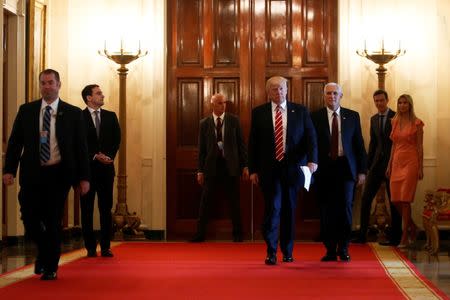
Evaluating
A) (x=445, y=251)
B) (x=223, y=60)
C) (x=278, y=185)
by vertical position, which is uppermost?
(x=223, y=60)

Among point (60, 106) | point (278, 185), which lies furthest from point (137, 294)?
point (278, 185)

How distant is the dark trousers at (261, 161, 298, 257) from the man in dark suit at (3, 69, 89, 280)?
169cm

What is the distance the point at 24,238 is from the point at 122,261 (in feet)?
7.91

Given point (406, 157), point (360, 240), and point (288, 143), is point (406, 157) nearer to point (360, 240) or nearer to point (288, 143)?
point (360, 240)

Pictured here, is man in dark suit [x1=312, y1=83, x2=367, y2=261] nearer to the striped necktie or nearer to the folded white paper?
the folded white paper

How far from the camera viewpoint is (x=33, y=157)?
630 centimetres

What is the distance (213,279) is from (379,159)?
3796 millimetres

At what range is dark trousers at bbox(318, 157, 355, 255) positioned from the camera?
25.6ft

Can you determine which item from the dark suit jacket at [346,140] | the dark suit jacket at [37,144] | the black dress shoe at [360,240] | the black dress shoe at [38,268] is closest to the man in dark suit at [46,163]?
the dark suit jacket at [37,144]

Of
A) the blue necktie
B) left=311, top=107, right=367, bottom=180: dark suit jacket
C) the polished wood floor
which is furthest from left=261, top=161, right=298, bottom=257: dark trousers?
the blue necktie

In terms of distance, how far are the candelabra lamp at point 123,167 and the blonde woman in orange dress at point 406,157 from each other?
117 inches

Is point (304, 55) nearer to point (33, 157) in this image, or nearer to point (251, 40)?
point (251, 40)

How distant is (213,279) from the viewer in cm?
655

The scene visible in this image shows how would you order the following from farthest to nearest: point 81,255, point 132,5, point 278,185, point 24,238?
1. point 132,5
2. point 24,238
3. point 81,255
4. point 278,185
